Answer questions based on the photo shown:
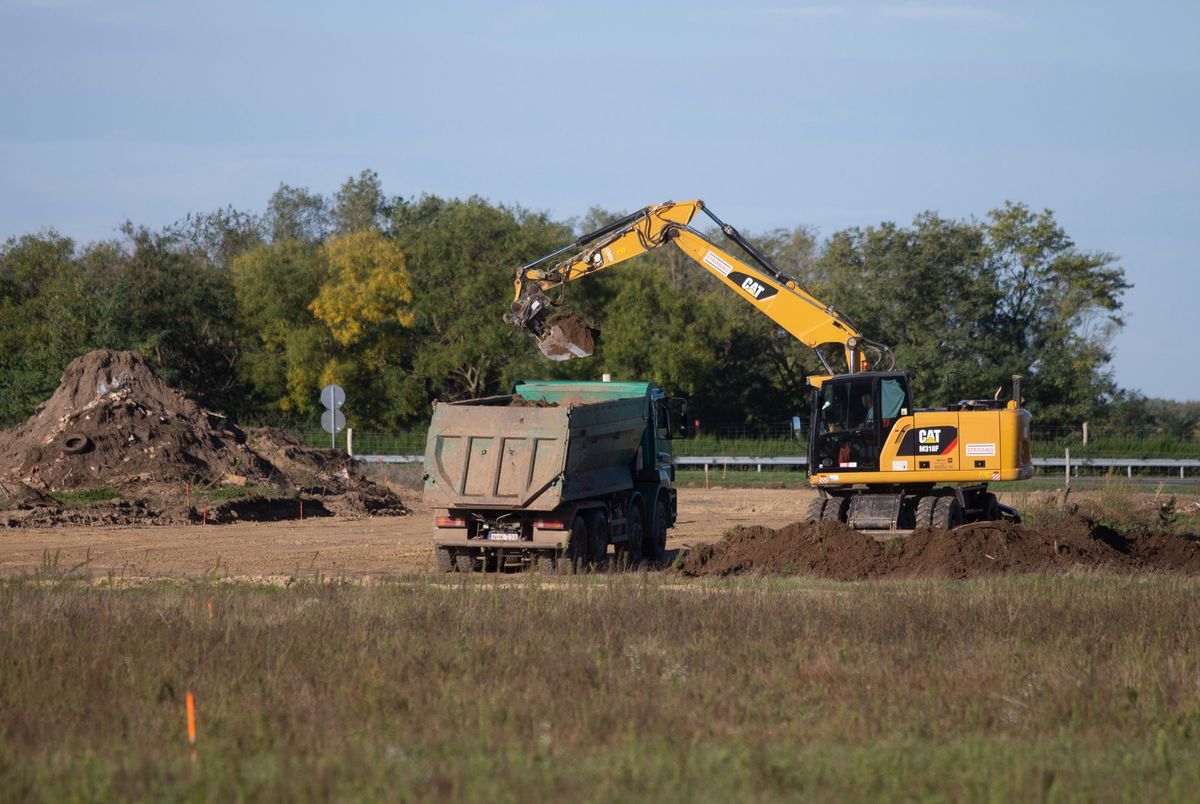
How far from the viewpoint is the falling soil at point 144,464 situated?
93.9ft

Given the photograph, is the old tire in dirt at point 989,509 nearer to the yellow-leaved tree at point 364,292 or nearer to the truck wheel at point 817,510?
the truck wheel at point 817,510

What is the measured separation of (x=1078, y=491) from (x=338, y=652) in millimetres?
29783

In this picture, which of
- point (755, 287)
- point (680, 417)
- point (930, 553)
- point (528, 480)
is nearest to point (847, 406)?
point (680, 417)

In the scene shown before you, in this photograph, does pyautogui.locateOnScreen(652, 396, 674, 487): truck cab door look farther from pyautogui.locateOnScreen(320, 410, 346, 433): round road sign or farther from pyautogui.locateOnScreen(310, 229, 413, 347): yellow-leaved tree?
pyautogui.locateOnScreen(310, 229, 413, 347): yellow-leaved tree

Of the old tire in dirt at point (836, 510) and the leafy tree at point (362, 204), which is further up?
the leafy tree at point (362, 204)

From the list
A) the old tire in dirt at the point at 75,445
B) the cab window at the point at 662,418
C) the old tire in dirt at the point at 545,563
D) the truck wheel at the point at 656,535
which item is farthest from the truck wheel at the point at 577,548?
the old tire in dirt at the point at 75,445

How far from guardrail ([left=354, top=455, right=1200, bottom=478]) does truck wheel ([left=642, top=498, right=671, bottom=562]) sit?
77.5 ft

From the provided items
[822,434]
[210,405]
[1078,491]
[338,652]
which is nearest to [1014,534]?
[822,434]

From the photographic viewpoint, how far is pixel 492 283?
59.9 m

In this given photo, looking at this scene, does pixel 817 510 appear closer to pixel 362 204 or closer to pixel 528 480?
pixel 528 480

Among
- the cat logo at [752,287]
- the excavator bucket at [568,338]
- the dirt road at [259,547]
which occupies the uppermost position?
the cat logo at [752,287]

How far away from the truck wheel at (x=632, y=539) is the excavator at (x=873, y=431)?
2.79 metres

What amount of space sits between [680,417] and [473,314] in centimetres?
3816

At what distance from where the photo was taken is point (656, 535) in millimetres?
21891
